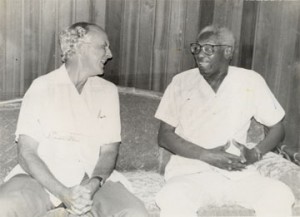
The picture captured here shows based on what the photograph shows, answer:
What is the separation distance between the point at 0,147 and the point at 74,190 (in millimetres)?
726

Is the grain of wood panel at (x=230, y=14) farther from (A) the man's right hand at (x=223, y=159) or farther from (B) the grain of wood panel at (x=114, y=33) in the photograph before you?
(A) the man's right hand at (x=223, y=159)

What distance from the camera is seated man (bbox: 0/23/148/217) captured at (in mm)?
2246

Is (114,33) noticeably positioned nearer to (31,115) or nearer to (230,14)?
(230,14)

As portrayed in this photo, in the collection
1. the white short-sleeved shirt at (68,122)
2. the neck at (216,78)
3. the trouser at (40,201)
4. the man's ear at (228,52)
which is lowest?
the trouser at (40,201)

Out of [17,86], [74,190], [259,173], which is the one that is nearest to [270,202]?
[259,173]

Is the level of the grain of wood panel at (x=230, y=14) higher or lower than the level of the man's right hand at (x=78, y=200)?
higher

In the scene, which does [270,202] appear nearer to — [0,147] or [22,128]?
[22,128]

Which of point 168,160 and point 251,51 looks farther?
point 251,51

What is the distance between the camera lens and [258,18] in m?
3.17

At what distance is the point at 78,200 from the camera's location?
2.21m

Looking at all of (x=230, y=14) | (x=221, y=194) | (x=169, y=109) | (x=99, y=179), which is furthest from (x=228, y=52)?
(x=99, y=179)

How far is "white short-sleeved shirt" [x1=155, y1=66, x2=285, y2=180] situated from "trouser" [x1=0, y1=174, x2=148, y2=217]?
45cm

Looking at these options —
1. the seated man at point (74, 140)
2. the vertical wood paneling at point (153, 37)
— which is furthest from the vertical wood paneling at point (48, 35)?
the seated man at point (74, 140)

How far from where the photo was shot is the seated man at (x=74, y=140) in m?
2.25
